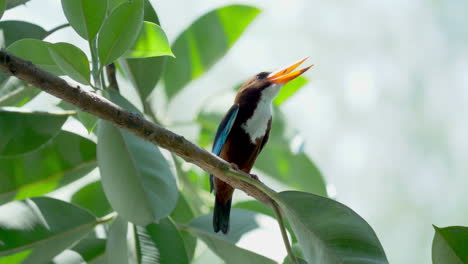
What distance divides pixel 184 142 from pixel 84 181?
0.76 metres

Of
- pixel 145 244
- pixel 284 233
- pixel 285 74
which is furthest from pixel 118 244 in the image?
pixel 285 74

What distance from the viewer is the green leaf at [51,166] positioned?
56.4 inches

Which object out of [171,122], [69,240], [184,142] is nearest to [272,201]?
[184,142]

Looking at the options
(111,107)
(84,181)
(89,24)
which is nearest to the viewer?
(111,107)

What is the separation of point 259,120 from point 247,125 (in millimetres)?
54

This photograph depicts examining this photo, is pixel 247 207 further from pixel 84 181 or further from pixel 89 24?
pixel 89 24

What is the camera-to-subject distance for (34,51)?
3.87ft

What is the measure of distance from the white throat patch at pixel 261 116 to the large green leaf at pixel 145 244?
2.38ft

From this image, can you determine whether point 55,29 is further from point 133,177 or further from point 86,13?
point 133,177

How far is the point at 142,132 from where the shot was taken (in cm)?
104

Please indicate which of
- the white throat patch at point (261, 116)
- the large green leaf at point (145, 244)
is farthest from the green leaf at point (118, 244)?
the white throat patch at point (261, 116)

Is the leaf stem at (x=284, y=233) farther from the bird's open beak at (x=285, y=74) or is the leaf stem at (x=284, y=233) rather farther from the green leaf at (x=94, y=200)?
the bird's open beak at (x=285, y=74)

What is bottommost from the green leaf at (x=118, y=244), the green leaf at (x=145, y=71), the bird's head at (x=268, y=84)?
the green leaf at (x=118, y=244)

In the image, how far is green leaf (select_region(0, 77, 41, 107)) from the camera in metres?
1.40
